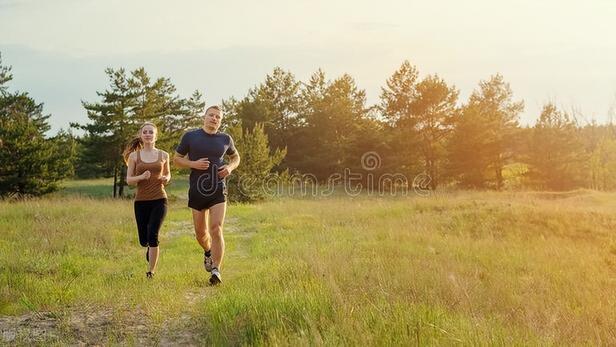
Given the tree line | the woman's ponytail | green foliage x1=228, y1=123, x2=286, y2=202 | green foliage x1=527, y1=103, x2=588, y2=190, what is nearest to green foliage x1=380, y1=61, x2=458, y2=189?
the tree line

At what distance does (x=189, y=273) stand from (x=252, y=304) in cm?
264

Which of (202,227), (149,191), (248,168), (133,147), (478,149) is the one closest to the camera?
(202,227)

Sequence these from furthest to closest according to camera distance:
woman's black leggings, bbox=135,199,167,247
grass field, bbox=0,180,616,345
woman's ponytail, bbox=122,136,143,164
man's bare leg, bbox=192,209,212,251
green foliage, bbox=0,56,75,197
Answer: green foliage, bbox=0,56,75,197, woman's ponytail, bbox=122,136,143,164, woman's black leggings, bbox=135,199,167,247, man's bare leg, bbox=192,209,212,251, grass field, bbox=0,180,616,345

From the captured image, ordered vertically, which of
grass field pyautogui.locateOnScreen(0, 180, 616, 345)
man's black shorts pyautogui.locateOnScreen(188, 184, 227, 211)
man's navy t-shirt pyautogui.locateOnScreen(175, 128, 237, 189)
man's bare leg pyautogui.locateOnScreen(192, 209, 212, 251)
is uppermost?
man's navy t-shirt pyautogui.locateOnScreen(175, 128, 237, 189)

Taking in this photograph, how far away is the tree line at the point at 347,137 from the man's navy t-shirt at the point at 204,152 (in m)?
19.9

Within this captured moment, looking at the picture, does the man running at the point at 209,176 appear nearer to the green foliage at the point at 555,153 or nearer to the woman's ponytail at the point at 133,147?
the woman's ponytail at the point at 133,147

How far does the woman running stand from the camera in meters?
6.59

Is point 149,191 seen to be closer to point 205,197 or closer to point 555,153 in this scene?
point 205,197

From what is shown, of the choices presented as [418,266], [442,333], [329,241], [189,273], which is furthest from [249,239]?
[442,333]

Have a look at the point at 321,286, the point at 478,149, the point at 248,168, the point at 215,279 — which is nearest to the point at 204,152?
the point at 215,279

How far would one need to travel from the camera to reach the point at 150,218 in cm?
661

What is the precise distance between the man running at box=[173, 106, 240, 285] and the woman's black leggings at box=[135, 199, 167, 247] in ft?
1.80

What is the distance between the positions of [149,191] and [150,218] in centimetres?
38

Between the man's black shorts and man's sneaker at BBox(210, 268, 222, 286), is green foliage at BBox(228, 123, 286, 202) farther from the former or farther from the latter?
man's sneaker at BBox(210, 268, 222, 286)
